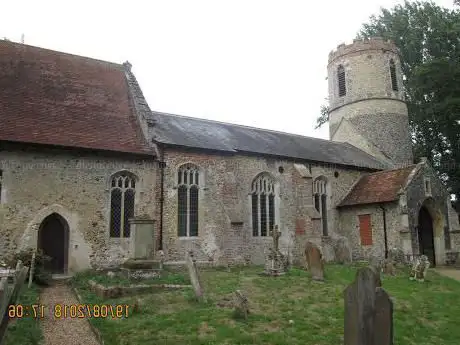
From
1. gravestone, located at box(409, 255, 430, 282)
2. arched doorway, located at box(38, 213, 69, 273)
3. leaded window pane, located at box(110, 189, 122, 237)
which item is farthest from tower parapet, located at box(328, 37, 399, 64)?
arched doorway, located at box(38, 213, 69, 273)

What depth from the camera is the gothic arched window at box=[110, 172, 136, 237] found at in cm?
1580

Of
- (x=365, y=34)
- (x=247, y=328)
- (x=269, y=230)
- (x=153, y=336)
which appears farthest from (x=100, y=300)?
(x=365, y=34)

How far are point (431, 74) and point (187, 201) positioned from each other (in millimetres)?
18528

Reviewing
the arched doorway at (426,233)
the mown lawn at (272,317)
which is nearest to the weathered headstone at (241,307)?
the mown lawn at (272,317)

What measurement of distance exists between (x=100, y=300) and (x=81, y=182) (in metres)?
6.37

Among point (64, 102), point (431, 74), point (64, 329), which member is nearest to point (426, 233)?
point (431, 74)

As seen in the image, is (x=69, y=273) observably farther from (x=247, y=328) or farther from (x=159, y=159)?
(x=247, y=328)

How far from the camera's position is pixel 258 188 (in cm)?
1997

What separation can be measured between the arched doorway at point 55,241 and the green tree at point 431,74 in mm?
22709

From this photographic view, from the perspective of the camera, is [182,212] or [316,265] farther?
[182,212]

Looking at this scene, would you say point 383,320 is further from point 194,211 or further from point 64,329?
point 194,211
